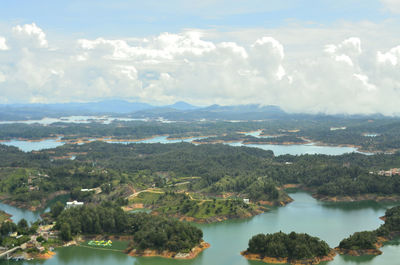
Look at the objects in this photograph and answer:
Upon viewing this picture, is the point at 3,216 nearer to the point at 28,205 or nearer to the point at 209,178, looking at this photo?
the point at 28,205

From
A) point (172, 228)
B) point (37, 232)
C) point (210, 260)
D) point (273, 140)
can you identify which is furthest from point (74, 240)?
point (273, 140)

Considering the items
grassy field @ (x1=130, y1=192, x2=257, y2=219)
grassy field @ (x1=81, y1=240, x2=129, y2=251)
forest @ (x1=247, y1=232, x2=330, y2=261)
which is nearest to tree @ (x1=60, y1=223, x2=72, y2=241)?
grassy field @ (x1=81, y1=240, x2=129, y2=251)

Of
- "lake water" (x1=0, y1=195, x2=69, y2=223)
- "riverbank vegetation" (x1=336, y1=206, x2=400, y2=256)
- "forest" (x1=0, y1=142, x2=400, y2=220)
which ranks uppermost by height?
"forest" (x1=0, y1=142, x2=400, y2=220)

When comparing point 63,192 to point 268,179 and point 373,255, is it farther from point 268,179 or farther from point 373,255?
point 373,255

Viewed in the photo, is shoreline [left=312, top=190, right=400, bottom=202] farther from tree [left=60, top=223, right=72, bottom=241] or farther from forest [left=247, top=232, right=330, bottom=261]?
tree [left=60, top=223, right=72, bottom=241]

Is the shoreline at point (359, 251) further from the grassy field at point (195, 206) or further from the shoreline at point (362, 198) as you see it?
the shoreline at point (362, 198)

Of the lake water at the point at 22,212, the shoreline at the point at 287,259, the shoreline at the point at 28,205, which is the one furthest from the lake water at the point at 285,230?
the shoreline at the point at 28,205
